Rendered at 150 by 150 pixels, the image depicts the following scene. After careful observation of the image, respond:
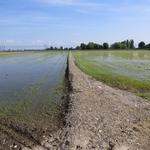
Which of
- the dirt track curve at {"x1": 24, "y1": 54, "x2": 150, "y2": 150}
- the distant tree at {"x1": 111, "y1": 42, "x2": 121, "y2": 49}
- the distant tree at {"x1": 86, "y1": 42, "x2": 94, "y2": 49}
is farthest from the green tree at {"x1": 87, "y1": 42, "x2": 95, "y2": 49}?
the dirt track curve at {"x1": 24, "y1": 54, "x2": 150, "y2": 150}

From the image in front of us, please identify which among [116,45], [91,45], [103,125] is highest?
[103,125]

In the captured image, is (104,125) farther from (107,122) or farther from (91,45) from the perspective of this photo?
(91,45)

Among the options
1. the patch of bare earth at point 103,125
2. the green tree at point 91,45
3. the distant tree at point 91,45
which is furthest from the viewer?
the distant tree at point 91,45

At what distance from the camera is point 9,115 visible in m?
13.3

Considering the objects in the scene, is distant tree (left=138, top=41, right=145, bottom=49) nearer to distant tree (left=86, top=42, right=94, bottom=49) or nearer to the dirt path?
distant tree (left=86, top=42, right=94, bottom=49)

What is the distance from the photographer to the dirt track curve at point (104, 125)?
9.30 meters

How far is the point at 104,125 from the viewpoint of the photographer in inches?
434

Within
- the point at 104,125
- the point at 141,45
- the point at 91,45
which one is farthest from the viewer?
the point at 91,45

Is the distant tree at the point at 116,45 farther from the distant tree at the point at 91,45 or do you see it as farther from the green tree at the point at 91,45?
the green tree at the point at 91,45

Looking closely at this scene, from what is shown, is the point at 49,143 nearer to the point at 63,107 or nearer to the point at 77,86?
the point at 63,107

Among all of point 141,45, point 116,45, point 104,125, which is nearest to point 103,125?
point 104,125

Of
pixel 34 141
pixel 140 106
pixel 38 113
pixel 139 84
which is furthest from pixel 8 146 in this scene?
pixel 139 84

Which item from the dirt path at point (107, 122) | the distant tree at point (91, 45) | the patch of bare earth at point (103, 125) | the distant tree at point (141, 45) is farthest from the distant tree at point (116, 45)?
the patch of bare earth at point (103, 125)

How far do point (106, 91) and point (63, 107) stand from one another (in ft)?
15.2
